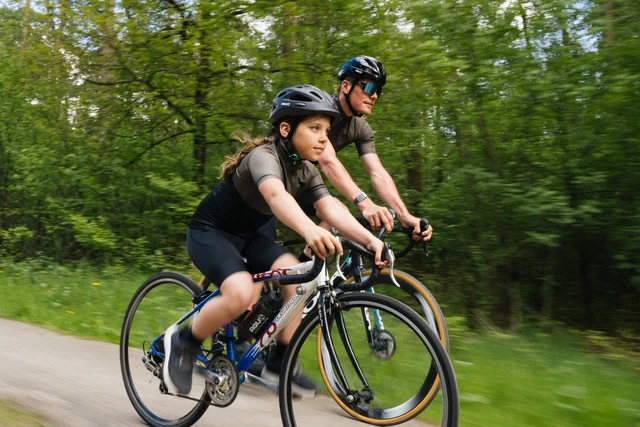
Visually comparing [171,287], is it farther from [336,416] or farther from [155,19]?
[155,19]

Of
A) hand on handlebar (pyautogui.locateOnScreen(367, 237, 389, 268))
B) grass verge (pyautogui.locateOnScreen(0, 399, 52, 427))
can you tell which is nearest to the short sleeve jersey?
hand on handlebar (pyautogui.locateOnScreen(367, 237, 389, 268))

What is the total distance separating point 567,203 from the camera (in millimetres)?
6074

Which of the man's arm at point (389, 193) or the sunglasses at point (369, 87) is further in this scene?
the sunglasses at point (369, 87)

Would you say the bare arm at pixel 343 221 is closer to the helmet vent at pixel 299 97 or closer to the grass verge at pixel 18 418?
the helmet vent at pixel 299 97

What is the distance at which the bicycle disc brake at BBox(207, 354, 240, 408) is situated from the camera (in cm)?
334

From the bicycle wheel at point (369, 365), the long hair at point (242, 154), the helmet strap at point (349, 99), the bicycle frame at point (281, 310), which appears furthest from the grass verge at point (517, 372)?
the helmet strap at point (349, 99)

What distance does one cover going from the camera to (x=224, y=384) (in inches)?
133

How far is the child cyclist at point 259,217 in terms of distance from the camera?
3.11m

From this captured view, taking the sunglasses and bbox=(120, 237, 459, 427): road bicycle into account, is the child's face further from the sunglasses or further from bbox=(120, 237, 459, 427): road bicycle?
the sunglasses

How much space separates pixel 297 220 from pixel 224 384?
3.48 feet

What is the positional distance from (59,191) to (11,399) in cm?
1004

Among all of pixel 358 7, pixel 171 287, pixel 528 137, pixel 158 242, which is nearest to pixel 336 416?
pixel 171 287

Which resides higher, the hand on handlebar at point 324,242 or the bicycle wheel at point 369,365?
the hand on handlebar at point 324,242

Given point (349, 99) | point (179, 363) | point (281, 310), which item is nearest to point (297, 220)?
point (281, 310)
